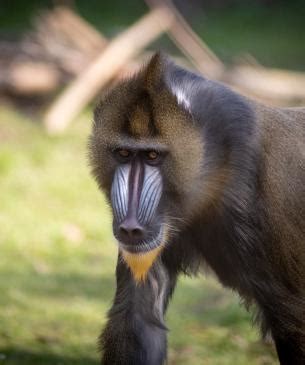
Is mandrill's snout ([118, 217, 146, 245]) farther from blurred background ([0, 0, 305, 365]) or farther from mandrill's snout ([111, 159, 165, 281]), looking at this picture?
blurred background ([0, 0, 305, 365])

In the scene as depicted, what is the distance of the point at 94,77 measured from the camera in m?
10.5

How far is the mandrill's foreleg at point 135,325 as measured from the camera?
15.1 ft

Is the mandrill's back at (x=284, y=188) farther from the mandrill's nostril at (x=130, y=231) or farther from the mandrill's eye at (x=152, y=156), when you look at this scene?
the mandrill's nostril at (x=130, y=231)

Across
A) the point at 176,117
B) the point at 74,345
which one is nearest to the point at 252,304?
the point at 176,117

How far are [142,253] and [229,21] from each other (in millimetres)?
13068

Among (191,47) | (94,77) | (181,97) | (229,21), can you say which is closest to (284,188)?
(181,97)

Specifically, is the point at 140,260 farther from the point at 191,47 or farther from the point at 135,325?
the point at 191,47

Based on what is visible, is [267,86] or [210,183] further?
[267,86]

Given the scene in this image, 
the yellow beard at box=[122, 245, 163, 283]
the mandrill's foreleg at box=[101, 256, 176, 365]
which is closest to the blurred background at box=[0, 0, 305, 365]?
the mandrill's foreleg at box=[101, 256, 176, 365]

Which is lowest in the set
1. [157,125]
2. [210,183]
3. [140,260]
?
[140,260]

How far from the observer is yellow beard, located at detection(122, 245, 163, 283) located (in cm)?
413

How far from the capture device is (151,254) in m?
4.14

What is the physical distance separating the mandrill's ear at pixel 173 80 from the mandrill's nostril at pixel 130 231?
528 millimetres

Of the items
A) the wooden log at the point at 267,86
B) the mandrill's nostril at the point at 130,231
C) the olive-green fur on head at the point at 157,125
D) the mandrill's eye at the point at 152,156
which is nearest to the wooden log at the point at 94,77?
the wooden log at the point at 267,86
